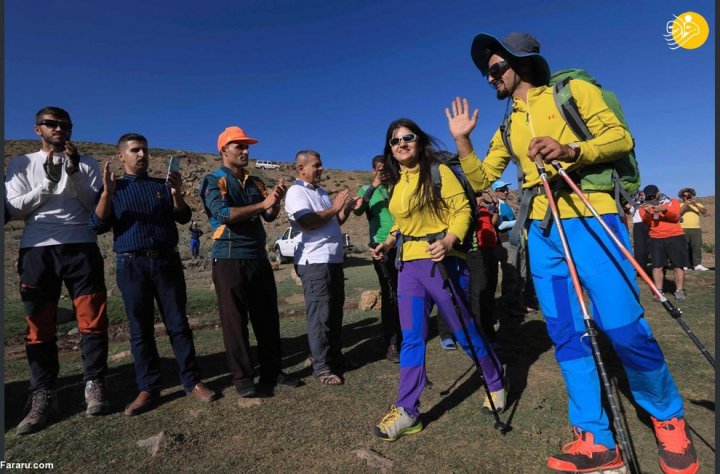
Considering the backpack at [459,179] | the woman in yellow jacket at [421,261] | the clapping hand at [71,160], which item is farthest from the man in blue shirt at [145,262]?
the backpack at [459,179]

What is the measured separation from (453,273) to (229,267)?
1.96 m

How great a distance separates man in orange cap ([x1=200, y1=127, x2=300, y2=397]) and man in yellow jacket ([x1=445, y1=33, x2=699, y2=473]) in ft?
6.49

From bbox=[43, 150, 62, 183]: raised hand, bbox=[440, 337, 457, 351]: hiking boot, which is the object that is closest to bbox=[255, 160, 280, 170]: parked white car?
bbox=[440, 337, 457, 351]: hiking boot

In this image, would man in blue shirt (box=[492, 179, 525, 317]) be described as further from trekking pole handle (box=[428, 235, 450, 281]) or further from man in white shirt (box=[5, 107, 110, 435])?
man in white shirt (box=[5, 107, 110, 435])

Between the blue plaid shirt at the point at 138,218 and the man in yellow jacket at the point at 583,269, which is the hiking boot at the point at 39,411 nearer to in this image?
the blue plaid shirt at the point at 138,218

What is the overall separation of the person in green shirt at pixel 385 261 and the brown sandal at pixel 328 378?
33.9 inches

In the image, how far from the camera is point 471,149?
268cm

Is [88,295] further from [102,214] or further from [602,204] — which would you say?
[602,204]

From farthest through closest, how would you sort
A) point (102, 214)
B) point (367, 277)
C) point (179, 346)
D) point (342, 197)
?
1. point (367, 277)
2. point (342, 197)
3. point (179, 346)
4. point (102, 214)

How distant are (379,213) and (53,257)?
10.3ft

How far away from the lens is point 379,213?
4.64 m

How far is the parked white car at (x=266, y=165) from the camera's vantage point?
50469 millimetres

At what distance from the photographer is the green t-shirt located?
4.56 m

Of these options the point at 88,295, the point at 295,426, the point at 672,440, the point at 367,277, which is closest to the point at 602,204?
the point at 672,440
